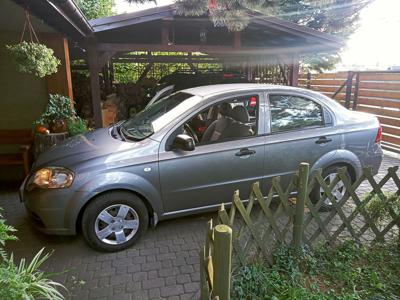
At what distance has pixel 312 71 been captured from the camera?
12266mm

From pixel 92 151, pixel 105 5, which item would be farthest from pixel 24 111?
pixel 105 5

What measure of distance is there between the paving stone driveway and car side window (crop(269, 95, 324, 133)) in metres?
1.57

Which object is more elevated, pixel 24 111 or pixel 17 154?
pixel 24 111

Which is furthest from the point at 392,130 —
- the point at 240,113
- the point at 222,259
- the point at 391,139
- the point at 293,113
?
the point at 222,259

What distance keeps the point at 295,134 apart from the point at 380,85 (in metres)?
5.88

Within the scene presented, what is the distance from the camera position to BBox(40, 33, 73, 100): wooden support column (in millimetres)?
5574

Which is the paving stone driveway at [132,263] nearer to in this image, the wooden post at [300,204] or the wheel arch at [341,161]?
the wooden post at [300,204]

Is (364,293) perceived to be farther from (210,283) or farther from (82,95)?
(82,95)

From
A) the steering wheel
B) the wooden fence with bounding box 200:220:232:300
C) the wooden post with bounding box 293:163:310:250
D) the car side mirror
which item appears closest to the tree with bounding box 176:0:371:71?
the steering wheel

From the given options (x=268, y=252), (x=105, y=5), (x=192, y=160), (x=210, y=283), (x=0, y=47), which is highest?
(x=105, y=5)

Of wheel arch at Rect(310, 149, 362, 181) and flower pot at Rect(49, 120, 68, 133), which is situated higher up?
flower pot at Rect(49, 120, 68, 133)

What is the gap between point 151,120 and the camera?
3.69 metres

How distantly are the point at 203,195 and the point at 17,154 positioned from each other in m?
3.81

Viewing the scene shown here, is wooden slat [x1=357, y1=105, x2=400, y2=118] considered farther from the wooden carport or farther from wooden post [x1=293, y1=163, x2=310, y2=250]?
wooden post [x1=293, y1=163, x2=310, y2=250]
